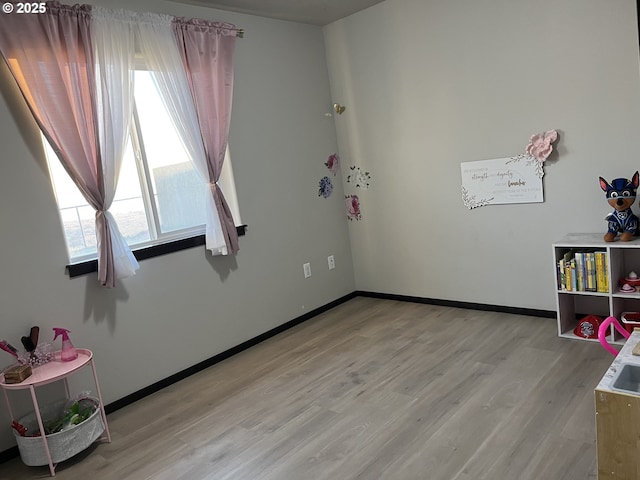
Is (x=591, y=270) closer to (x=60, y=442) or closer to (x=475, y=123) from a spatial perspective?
(x=475, y=123)

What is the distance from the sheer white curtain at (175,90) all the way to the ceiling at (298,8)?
347 mm

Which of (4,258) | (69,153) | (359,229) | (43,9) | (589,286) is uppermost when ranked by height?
(43,9)

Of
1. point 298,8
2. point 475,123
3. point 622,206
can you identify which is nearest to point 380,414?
point 622,206

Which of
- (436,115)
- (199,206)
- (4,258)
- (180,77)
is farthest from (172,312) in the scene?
(436,115)

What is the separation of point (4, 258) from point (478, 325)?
2.96m

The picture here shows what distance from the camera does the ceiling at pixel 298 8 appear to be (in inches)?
128

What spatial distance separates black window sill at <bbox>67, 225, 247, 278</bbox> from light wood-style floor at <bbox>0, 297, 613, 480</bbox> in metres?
0.87

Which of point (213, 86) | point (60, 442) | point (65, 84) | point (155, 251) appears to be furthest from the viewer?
point (213, 86)

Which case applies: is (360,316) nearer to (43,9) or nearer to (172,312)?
(172,312)

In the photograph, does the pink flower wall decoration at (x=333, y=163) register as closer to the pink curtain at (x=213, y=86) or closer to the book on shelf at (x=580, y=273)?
the pink curtain at (x=213, y=86)

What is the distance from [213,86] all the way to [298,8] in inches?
37.4

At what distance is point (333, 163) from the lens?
4.18 meters

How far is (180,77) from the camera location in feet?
9.84

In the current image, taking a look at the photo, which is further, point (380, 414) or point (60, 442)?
point (380, 414)
